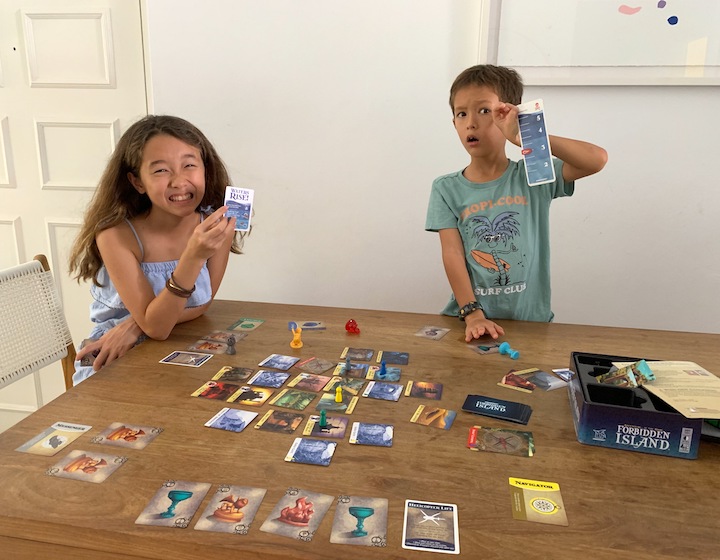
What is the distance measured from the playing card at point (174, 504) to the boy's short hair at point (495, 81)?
3.90ft

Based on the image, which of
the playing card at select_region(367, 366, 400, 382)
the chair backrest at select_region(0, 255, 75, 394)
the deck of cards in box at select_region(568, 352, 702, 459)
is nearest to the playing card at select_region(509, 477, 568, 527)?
the deck of cards in box at select_region(568, 352, 702, 459)

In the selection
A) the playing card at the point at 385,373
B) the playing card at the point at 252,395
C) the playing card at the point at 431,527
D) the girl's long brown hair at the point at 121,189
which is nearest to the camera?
the playing card at the point at 431,527

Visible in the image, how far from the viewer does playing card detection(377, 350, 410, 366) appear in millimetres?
1155

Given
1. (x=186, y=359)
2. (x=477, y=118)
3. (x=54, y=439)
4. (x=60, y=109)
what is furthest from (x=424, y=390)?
(x=60, y=109)

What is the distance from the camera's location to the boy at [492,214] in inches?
58.0

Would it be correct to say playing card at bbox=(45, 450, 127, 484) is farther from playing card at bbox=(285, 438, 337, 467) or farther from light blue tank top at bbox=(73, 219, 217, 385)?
light blue tank top at bbox=(73, 219, 217, 385)

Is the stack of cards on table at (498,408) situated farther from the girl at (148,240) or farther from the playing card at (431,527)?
the girl at (148,240)

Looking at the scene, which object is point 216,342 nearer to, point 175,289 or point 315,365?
point 175,289

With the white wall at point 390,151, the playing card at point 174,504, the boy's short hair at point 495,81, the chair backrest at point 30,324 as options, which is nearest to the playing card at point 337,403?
the playing card at point 174,504

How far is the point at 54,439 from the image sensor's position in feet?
2.81

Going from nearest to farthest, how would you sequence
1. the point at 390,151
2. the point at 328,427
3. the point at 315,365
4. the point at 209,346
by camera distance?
1. the point at 328,427
2. the point at 315,365
3. the point at 209,346
4. the point at 390,151

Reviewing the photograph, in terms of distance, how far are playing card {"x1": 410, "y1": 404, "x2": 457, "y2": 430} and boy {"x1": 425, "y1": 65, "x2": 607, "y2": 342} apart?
492mm

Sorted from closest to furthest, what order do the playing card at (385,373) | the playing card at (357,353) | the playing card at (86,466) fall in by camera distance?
the playing card at (86,466), the playing card at (385,373), the playing card at (357,353)

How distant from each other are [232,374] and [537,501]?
0.62 metres
